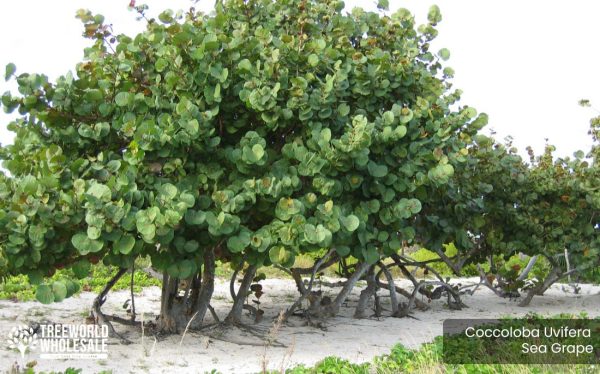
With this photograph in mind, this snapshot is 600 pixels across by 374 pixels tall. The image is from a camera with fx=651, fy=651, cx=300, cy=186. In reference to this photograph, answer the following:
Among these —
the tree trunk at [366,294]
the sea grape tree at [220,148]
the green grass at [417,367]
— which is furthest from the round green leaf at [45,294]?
the tree trunk at [366,294]

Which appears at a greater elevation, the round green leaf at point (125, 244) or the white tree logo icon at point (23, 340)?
the round green leaf at point (125, 244)

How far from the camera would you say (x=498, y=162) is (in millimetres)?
7727

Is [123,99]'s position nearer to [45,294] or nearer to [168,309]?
[45,294]

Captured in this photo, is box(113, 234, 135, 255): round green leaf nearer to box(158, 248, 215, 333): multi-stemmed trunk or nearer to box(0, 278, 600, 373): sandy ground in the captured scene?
box(0, 278, 600, 373): sandy ground

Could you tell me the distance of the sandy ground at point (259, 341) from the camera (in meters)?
5.08

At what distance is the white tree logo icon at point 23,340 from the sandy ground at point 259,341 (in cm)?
7

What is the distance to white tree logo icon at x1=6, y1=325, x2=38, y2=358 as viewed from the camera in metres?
5.19

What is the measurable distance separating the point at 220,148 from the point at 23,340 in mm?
2296

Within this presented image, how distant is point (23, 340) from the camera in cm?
543

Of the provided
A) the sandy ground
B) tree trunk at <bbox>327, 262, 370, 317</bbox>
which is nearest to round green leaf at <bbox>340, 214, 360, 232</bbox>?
the sandy ground

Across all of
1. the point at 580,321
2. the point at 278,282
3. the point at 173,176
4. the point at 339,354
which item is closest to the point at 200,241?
the point at 173,176

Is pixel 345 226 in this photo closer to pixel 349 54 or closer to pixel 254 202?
pixel 254 202

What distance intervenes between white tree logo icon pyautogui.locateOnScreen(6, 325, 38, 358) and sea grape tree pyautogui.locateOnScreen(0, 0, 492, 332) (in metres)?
0.62

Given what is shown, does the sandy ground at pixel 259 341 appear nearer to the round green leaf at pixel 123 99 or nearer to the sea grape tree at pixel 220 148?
the sea grape tree at pixel 220 148
